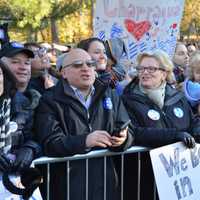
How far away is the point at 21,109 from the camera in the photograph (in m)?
3.95

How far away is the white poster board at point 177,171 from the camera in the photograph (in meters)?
4.19

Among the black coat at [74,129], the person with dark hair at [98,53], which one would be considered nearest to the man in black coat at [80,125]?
the black coat at [74,129]

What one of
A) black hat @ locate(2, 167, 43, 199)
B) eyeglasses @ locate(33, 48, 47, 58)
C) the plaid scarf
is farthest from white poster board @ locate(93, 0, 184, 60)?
black hat @ locate(2, 167, 43, 199)

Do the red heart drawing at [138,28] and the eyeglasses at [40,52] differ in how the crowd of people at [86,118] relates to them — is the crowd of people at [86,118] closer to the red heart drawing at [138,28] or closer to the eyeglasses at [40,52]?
the eyeglasses at [40,52]

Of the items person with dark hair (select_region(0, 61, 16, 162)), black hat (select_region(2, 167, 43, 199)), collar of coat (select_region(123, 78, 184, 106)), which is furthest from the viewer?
collar of coat (select_region(123, 78, 184, 106))

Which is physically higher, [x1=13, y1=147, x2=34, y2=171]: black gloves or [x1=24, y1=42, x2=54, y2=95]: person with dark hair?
[x1=13, y1=147, x2=34, y2=171]: black gloves

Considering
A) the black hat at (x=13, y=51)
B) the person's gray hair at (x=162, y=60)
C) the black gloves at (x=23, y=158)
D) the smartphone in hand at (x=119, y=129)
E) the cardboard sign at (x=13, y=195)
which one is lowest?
the cardboard sign at (x=13, y=195)

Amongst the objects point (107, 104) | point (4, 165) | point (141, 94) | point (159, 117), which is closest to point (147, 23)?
point (141, 94)

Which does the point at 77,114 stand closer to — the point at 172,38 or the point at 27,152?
the point at 27,152

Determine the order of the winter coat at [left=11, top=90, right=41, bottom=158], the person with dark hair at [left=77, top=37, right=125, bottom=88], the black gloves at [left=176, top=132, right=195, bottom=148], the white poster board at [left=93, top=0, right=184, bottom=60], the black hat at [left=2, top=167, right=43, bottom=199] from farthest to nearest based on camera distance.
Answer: the white poster board at [left=93, top=0, right=184, bottom=60], the person with dark hair at [left=77, top=37, right=125, bottom=88], the black gloves at [left=176, top=132, right=195, bottom=148], the winter coat at [left=11, top=90, right=41, bottom=158], the black hat at [left=2, top=167, right=43, bottom=199]

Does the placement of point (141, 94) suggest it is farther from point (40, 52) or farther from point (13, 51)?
point (40, 52)

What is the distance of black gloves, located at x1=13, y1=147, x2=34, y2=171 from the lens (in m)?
3.57

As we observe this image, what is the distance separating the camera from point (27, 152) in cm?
372

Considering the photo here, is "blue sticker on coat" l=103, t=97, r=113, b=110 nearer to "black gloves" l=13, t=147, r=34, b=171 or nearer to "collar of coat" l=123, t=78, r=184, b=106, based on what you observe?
"collar of coat" l=123, t=78, r=184, b=106
